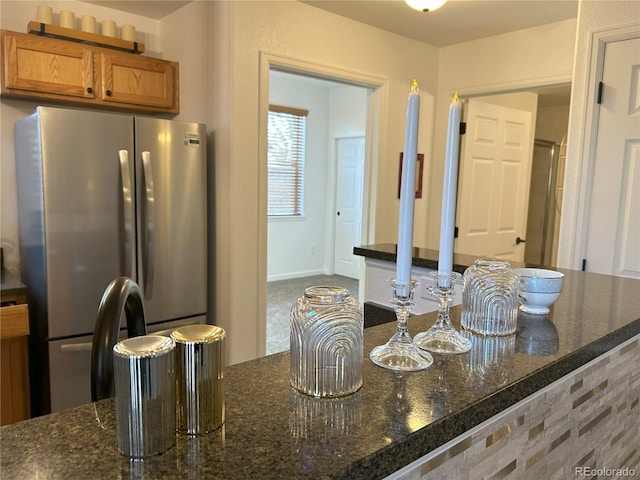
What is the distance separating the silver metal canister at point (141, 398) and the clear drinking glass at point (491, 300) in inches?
26.0

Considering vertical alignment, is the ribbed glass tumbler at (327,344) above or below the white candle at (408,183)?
below

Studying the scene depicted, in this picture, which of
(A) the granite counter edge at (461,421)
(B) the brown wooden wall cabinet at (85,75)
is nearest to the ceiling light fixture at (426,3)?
(B) the brown wooden wall cabinet at (85,75)

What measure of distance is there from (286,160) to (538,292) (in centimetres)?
549

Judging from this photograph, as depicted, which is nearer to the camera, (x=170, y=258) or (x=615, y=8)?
(x=615, y=8)

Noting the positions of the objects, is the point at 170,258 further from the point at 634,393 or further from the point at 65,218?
the point at 634,393

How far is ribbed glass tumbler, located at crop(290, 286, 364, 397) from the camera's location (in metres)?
0.67

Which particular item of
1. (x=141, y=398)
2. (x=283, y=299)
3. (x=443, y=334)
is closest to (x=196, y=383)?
(x=141, y=398)

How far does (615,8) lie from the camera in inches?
88.9

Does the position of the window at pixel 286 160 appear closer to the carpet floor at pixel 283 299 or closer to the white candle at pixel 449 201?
the carpet floor at pixel 283 299

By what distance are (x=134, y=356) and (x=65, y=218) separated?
206cm

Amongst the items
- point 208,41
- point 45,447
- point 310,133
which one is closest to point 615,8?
point 208,41

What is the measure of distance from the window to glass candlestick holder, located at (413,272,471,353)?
542cm

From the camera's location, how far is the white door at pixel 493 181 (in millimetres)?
3652

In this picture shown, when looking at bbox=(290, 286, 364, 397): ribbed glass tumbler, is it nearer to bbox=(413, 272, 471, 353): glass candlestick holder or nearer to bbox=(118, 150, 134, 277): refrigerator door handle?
bbox=(413, 272, 471, 353): glass candlestick holder
